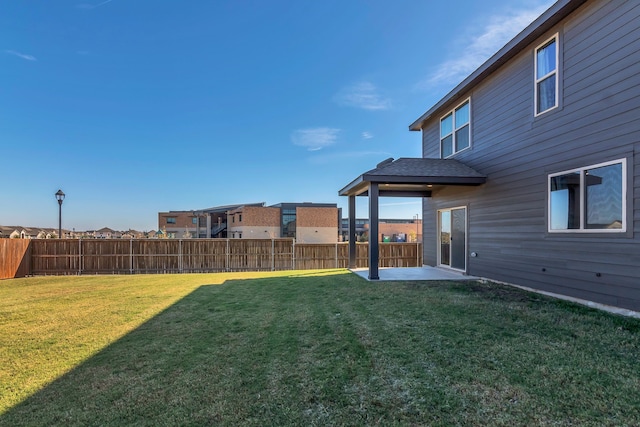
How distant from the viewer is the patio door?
8703mm

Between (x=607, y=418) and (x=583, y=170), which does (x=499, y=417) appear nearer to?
(x=607, y=418)

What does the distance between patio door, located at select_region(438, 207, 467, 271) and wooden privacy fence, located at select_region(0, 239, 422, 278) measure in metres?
4.13

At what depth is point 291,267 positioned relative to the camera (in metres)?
14.4

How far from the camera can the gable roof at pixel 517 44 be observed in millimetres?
5262

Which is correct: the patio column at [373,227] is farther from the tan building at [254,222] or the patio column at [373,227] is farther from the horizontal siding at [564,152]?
the tan building at [254,222]

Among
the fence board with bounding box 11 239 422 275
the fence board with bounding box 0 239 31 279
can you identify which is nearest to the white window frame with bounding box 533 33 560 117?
the fence board with bounding box 11 239 422 275

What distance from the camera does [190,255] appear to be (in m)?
13.9

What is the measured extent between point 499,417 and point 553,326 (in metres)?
2.57

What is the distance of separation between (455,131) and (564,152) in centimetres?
396

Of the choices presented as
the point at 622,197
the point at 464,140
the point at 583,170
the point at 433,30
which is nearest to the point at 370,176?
the point at 464,140

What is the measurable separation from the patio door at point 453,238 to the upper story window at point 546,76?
3.34 metres

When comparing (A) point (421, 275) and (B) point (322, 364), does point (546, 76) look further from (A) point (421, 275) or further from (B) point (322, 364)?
(B) point (322, 364)

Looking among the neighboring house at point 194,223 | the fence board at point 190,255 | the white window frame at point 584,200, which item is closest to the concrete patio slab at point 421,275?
the white window frame at point 584,200

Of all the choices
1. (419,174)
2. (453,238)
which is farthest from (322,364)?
(453,238)
